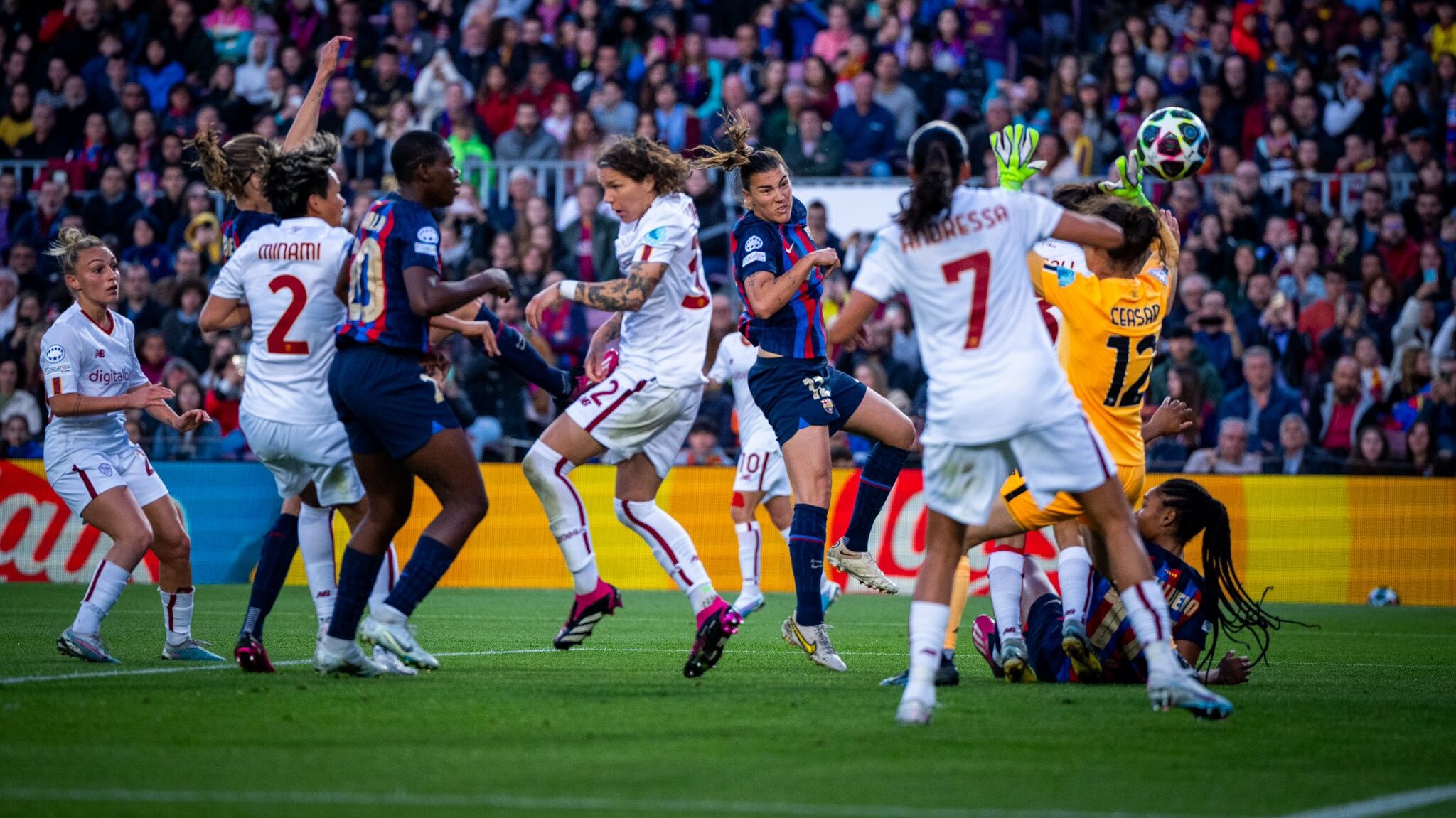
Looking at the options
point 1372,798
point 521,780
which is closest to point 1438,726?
point 1372,798

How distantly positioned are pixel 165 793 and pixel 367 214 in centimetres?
359

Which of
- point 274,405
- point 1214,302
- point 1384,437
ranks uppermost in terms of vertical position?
point 274,405

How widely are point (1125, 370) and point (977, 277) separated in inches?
71.4

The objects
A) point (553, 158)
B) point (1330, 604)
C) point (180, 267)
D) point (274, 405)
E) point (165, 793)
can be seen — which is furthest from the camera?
point (553, 158)

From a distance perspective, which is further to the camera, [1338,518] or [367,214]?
[1338,518]

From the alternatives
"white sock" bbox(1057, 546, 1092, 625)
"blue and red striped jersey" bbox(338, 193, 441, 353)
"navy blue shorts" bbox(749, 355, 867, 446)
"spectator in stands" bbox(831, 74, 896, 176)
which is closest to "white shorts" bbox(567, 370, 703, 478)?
"navy blue shorts" bbox(749, 355, 867, 446)

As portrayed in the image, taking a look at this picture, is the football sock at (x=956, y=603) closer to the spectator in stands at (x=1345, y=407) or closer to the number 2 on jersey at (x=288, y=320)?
the number 2 on jersey at (x=288, y=320)

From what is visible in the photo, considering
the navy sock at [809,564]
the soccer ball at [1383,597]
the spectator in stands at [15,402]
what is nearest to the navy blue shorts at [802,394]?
the navy sock at [809,564]

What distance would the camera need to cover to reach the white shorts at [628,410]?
818cm

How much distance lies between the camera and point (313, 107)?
9.16 m

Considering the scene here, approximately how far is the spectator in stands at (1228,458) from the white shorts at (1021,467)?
9820 mm

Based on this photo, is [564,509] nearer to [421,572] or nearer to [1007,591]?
[421,572]

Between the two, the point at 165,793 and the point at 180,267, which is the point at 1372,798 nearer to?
the point at 165,793

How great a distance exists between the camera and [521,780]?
5059 millimetres
